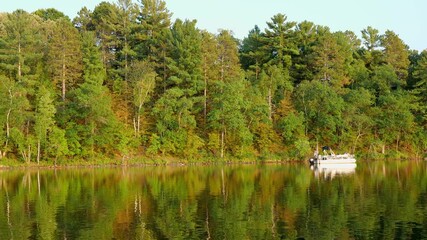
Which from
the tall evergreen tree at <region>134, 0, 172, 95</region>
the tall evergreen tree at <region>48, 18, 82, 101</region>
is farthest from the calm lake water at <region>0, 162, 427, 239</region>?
the tall evergreen tree at <region>134, 0, 172, 95</region>

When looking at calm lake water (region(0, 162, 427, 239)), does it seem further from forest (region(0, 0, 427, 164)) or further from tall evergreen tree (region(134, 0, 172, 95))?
tall evergreen tree (region(134, 0, 172, 95))

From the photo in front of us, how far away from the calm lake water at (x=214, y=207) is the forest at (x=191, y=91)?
1629cm

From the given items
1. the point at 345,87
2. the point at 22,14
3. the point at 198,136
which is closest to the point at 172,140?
the point at 198,136

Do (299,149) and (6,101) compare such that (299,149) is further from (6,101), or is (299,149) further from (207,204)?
(207,204)

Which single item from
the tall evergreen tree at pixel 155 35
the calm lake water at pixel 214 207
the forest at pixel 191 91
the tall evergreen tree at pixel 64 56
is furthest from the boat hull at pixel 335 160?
the tall evergreen tree at pixel 64 56

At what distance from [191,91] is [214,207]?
41198 millimetres

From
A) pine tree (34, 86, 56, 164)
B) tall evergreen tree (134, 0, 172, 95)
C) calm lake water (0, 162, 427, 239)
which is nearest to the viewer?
calm lake water (0, 162, 427, 239)

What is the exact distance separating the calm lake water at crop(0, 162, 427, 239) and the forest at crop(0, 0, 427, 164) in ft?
53.4

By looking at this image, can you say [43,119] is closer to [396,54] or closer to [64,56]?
[64,56]

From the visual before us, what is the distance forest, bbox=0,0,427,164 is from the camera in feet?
205

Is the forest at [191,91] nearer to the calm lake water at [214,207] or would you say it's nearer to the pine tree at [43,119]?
the pine tree at [43,119]

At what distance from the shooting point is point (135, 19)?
7712 centimetres

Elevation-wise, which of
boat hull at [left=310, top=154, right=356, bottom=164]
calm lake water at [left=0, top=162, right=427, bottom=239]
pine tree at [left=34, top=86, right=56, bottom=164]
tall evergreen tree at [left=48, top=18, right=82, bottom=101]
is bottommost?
calm lake water at [left=0, top=162, right=427, bottom=239]

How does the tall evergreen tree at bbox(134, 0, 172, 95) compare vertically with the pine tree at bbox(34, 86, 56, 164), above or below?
above
